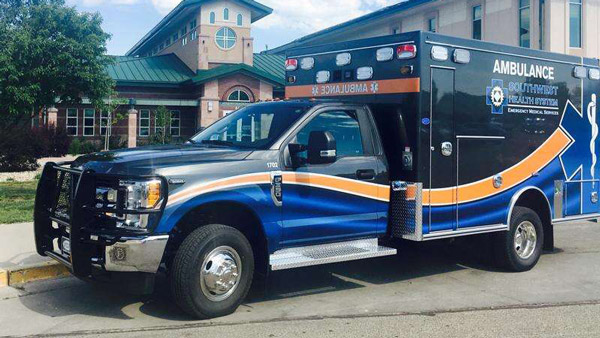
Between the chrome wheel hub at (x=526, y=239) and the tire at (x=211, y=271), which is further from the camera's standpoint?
the chrome wheel hub at (x=526, y=239)

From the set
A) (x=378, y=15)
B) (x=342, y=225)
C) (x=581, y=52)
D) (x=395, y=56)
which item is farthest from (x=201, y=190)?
(x=378, y=15)

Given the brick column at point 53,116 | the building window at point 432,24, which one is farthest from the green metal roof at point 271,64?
the brick column at point 53,116

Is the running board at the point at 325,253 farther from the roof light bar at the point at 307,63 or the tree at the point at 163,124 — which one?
the tree at the point at 163,124

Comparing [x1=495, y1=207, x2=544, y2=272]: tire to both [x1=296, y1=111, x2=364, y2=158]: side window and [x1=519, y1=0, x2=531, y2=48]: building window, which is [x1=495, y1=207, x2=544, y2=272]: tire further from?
[x1=519, y1=0, x2=531, y2=48]: building window

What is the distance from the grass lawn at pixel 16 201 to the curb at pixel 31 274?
3720 millimetres

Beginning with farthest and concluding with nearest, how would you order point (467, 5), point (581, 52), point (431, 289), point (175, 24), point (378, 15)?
1. point (175, 24)
2. point (378, 15)
3. point (467, 5)
4. point (581, 52)
5. point (431, 289)

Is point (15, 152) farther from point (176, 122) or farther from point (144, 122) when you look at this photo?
point (176, 122)

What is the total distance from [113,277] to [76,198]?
78cm

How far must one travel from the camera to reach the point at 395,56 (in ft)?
24.3

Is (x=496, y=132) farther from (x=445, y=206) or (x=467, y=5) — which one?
(x=467, y=5)

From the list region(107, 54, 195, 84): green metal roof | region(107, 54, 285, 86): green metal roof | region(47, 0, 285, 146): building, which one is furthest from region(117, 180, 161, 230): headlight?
region(107, 54, 195, 84): green metal roof

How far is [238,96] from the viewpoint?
42344mm

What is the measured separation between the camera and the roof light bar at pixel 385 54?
7.47 metres

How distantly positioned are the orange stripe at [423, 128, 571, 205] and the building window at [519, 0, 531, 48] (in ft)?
75.1
